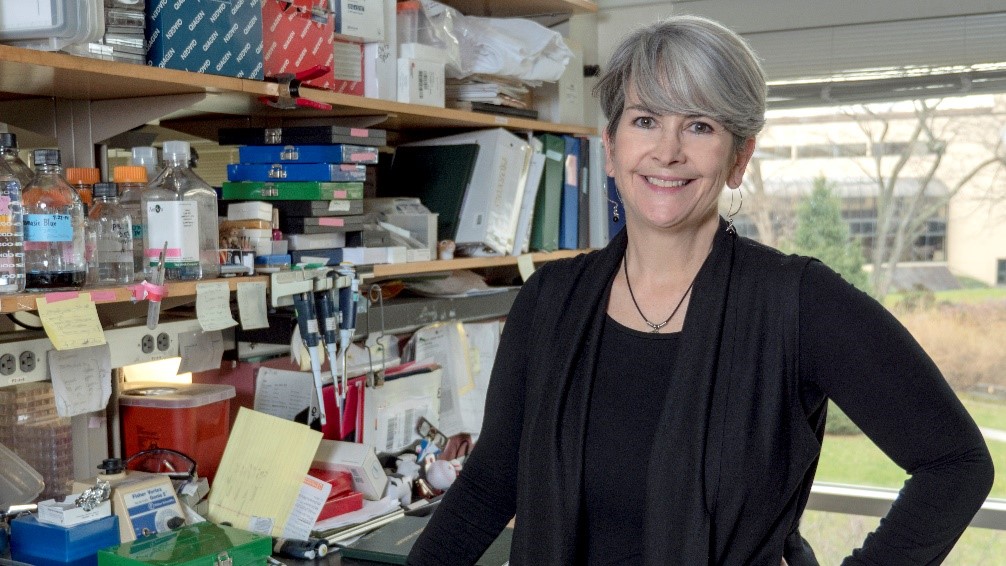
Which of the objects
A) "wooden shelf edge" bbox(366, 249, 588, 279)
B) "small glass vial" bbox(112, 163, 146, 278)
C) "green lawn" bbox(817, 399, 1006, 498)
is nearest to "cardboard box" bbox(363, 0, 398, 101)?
"wooden shelf edge" bbox(366, 249, 588, 279)

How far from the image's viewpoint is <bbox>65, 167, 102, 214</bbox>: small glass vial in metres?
1.61

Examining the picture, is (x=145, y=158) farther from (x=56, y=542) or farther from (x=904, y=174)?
(x=904, y=174)

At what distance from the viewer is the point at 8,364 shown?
1573 mm

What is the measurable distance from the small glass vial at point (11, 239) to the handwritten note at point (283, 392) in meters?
0.77

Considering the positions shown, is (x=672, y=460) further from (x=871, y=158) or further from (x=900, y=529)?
(x=871, y=158)

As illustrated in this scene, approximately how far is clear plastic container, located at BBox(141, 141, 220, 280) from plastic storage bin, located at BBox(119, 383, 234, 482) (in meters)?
0.30

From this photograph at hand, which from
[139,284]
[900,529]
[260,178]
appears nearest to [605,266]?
[900,529]

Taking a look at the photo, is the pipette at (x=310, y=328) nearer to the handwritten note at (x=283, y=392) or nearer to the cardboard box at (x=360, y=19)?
the handwritten note at (x=283, y=392)

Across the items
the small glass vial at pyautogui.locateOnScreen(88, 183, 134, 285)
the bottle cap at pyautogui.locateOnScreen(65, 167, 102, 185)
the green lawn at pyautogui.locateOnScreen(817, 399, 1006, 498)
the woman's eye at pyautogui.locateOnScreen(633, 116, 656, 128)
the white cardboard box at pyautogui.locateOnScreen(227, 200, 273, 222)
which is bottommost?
the green lawn at pyautogui.locateOnScreen(817, 399, 1006, 498)

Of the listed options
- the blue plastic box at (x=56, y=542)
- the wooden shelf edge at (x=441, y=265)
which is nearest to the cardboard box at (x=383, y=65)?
the wooden shelf edge at (x=441, y=265)

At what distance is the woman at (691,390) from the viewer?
1210 millimetres

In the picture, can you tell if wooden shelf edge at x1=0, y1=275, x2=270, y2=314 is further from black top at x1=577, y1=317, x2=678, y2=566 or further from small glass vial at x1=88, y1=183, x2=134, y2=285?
black top at x1=577, y1=317, x2=678, y2=566

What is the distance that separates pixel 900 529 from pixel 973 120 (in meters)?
1.97

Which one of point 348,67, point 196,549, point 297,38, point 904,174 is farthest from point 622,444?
point 904,174
